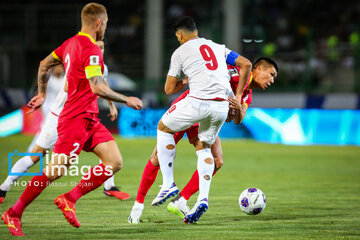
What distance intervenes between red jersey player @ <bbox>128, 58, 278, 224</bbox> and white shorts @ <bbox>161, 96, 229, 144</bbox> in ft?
0.79

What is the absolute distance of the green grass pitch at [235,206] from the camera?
19.9 feet

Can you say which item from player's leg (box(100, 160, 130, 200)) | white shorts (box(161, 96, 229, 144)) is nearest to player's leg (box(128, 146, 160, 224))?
white shorts (box(161, 96, 229, 144))

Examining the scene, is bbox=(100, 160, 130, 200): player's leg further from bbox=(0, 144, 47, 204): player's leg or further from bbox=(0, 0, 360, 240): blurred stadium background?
bbox=(0, 144, 47, 204): player's leg

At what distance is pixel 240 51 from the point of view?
21844 millimetres

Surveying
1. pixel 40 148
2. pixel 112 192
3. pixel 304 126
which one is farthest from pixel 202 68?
pixel 304 126

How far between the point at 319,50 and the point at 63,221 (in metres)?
15.3

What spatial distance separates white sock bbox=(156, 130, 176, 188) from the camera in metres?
6.54

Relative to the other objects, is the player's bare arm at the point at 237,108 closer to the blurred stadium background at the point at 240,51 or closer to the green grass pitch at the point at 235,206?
the green grass pitch at the point at 235,206

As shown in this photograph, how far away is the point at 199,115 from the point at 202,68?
473mm

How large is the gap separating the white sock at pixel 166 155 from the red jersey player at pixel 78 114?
0.54 meters

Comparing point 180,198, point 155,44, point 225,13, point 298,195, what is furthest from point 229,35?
point 180,198

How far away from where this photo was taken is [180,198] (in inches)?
270

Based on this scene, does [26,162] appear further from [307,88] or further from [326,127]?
[307,88]

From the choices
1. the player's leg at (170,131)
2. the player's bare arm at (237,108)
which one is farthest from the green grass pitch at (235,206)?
the player's bare arm at (237,108)
